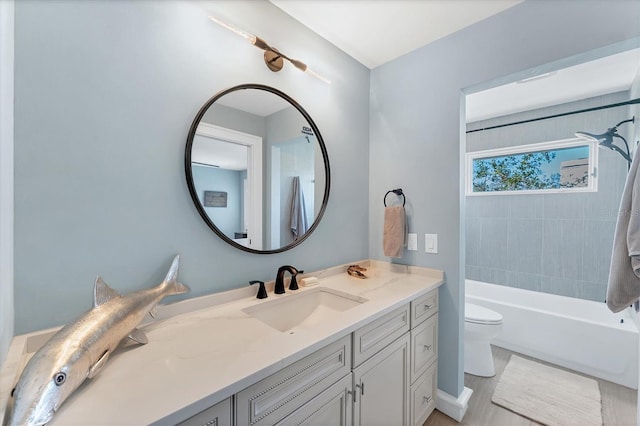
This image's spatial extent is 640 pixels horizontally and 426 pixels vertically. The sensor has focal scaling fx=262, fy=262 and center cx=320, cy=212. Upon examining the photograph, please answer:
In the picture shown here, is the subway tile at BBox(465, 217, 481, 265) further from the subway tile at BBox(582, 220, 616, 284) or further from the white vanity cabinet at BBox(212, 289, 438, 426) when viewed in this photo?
the white vanity cabinet at BBox(212, 289, 438, 426)

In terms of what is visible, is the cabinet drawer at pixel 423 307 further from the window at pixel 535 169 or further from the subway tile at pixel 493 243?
the window at pixel 535 169

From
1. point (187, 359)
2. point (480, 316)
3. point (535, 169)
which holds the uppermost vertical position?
point (535, 169)

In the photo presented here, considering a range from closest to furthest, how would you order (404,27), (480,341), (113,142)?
1. (113,142)
2. (404,27)
3. (480,341)

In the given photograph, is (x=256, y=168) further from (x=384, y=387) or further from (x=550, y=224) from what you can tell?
(x=550, y=224)

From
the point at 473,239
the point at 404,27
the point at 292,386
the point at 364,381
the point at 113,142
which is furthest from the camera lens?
the point at 473,239

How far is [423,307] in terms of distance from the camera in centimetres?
155

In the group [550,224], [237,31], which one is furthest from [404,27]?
[550,224]

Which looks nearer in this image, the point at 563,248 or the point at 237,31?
the point at 237,31

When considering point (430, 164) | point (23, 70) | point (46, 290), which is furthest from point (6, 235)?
point (430, 164)

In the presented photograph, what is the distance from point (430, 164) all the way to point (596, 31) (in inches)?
37.4

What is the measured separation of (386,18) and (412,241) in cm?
143

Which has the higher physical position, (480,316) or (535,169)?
(535,169)

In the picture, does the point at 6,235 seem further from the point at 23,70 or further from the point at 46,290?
the point at 23,70

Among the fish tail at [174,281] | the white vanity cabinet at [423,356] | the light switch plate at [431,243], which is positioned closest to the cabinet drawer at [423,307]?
the white vanity cabinet at [423,356]
